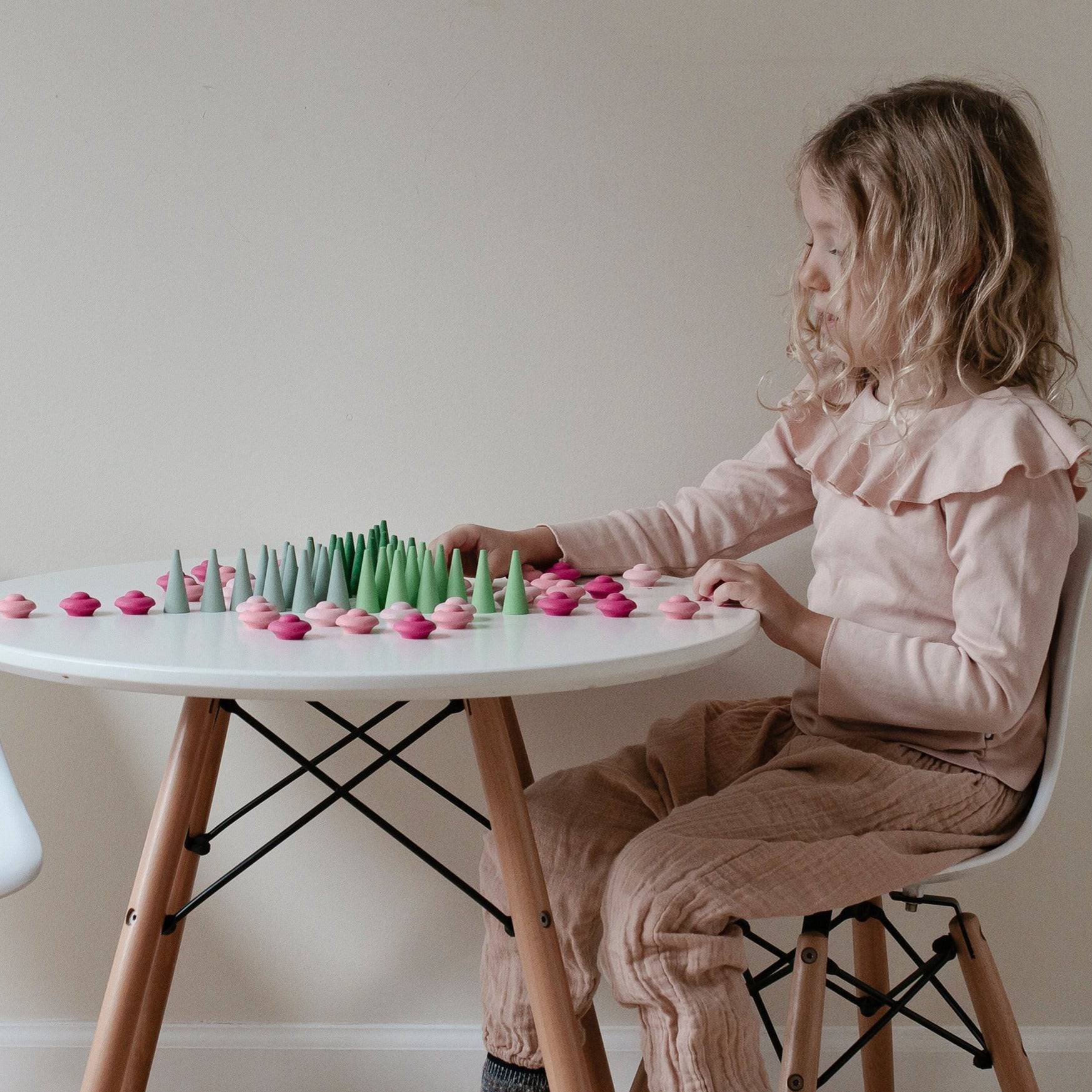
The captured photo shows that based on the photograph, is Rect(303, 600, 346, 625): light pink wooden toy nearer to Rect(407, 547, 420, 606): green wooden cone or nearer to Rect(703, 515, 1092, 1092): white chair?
Rect(407, 547, 420, 606): green wooden cone

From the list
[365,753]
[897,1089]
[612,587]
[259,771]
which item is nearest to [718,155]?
[612,587]

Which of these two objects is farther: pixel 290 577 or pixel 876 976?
pixel 876 976

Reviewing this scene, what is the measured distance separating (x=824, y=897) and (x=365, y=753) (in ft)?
2.39

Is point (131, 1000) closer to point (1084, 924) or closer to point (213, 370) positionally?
point (213, 370)

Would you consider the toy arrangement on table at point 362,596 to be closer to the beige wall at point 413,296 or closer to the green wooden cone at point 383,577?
the green wooden cone at point 383,577

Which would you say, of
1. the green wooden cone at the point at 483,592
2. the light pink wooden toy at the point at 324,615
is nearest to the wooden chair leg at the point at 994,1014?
the green wooden cone at the point at 483,592

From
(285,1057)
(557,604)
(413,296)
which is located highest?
(413,296)

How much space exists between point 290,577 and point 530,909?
0.34 meters

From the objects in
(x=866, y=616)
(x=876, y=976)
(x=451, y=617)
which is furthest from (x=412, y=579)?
(x=876, y=976)

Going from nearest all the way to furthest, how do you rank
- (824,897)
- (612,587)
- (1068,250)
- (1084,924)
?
(824,897), (612,587), (1068,250), (1084,924)

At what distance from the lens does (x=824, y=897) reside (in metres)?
0.86

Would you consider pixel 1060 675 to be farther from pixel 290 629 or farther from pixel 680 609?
pixel 290 629

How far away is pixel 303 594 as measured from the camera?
93 cm

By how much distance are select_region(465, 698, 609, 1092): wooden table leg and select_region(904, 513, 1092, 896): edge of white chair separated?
322 mm
